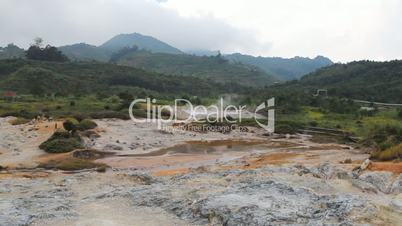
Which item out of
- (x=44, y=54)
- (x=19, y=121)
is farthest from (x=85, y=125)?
(x=44, y=54)

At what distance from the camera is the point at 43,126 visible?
165ft

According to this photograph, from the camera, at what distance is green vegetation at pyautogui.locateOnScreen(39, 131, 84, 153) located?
4050cm

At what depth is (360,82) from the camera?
116m

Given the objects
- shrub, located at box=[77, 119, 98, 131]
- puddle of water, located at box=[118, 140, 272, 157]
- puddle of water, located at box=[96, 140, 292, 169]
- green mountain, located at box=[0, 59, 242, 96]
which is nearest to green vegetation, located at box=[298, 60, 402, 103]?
green mountain, located at box=[0, 59, 242, 96]

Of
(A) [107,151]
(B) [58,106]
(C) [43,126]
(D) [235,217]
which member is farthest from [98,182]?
(B) [58,106]

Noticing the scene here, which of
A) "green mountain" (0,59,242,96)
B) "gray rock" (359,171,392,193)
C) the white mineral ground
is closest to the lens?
the white mineral ground

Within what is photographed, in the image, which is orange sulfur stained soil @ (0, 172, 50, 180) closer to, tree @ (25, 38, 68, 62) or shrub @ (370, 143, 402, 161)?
shrub @ (370, 143, 402, 161)

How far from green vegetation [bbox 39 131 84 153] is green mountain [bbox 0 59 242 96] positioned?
165ft

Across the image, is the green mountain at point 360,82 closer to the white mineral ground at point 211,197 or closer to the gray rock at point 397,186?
the white mineral ground at point 211,197

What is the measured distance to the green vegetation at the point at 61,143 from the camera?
40.5 m

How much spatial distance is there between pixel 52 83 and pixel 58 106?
37482mm

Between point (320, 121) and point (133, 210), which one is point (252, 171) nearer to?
point (133, 210)

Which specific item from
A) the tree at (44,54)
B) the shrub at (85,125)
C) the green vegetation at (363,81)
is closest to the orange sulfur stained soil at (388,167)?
the shrub at (85,125)

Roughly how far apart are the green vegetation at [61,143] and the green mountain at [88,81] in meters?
50.4
